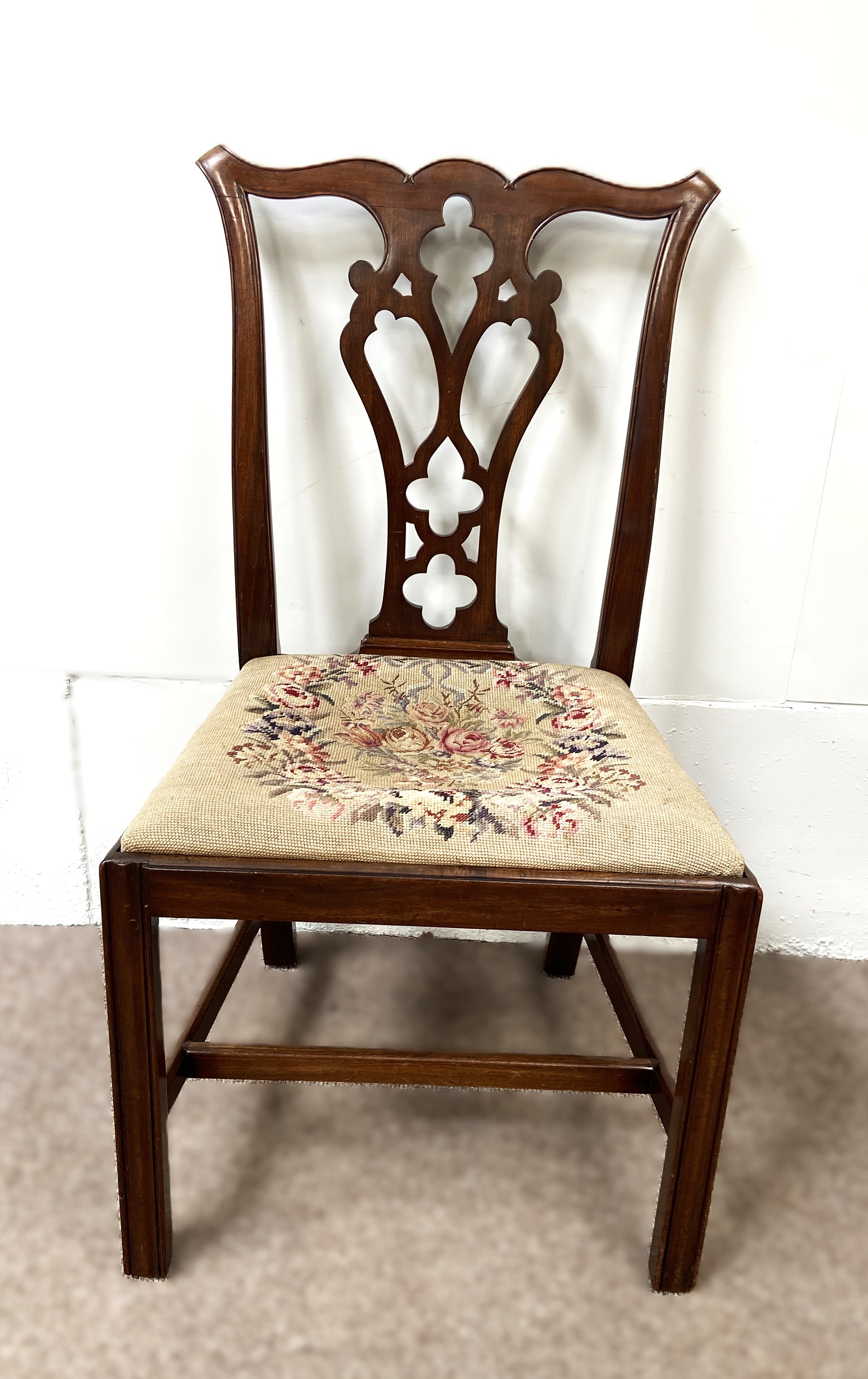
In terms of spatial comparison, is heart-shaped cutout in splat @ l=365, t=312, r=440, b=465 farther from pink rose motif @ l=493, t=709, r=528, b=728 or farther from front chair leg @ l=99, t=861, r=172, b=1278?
front chair leg @ l=99, t=861, r=172, b=1278

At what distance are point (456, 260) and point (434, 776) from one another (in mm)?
618

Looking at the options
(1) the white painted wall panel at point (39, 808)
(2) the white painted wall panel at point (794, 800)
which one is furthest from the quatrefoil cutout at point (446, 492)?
(1) the white painted wall panel at point (39, 808)

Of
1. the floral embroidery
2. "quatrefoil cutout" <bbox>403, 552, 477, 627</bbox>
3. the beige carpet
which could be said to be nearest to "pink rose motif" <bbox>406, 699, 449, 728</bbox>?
the floral embroidery

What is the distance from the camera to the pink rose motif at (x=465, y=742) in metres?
1.00

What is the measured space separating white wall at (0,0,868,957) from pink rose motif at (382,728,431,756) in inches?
13.7

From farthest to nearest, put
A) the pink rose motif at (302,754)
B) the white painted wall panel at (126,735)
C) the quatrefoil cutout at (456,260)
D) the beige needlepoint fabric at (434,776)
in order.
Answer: the white painted wall panel at (126,735) < the quatrefoil cutout at (456,260) < the pink rose motif at (302,754) < the beige needlepoint fabric at (434,776)

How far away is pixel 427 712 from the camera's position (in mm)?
1058

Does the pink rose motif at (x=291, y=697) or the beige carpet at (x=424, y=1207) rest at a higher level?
the pink rose motif at (x=291, y=697)

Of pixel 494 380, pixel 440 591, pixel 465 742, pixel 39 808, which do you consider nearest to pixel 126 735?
pixel 39 808

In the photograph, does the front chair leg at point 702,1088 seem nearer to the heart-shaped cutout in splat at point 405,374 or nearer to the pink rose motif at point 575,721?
the pink rose motif at point 575,721

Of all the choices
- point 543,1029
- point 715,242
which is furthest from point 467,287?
point 543,1029

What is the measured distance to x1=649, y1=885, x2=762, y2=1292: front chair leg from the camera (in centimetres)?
83

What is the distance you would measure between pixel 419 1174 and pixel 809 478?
956mm

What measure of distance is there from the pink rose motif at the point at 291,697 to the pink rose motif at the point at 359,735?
0.04 m
